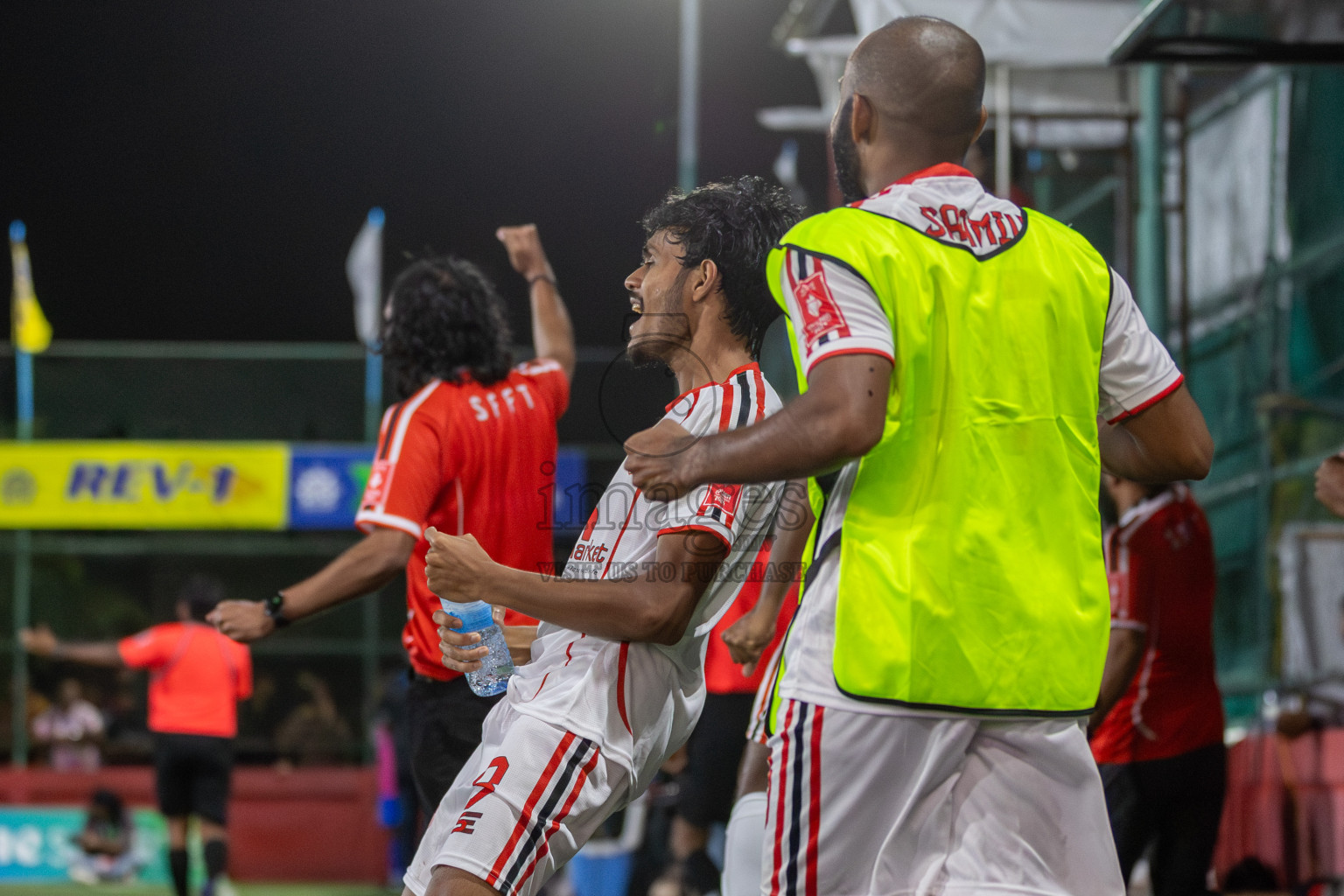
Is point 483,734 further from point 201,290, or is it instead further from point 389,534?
point 201,290

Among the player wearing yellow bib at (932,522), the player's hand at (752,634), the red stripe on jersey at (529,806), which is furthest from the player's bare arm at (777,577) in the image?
the player wearing yellow bib at (932,522)

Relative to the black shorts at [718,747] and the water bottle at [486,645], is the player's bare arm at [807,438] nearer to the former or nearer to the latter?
the water bottle at [486,645]

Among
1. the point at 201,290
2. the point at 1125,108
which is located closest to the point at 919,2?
the point at 1125,108

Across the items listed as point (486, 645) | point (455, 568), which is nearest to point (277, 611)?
point (486, 645)

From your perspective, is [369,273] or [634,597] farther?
[369,273]

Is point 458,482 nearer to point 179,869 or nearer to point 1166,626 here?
point 1166,626

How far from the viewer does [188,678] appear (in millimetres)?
8328

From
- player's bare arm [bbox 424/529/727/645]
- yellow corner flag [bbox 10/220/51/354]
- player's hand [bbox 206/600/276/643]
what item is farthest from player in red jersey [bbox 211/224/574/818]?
yellow corner flag [bbox 10/220/51/354]

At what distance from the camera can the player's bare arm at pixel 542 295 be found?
13.4 feet

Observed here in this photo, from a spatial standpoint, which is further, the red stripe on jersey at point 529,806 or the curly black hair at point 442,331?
the curly black hair at point 442,331

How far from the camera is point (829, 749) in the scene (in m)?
2.01

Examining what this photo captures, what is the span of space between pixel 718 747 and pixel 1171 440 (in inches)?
132

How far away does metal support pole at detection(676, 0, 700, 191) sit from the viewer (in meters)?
9.22

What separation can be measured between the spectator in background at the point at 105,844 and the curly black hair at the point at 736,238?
10.5 m
